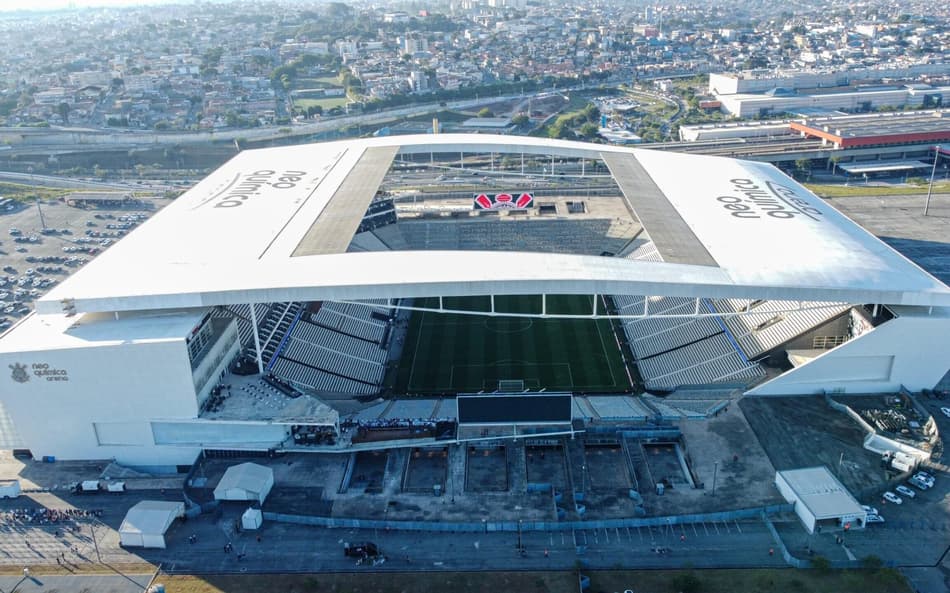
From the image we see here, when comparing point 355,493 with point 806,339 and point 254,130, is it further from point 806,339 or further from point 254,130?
point 254,130

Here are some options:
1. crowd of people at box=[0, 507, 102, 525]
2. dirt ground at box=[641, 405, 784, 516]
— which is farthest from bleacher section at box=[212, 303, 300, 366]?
dirt ground at box=[641, 405, 784, 516]

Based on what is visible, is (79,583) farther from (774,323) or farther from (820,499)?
(774,323)

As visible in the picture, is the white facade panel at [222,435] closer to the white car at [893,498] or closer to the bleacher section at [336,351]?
the bleacher section at [336,351]

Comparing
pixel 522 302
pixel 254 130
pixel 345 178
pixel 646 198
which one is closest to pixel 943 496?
pixel 646 198

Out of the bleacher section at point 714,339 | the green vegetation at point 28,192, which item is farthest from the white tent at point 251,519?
the green vegetation at point 28,192

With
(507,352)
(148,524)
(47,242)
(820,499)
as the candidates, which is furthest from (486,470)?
(47,242)

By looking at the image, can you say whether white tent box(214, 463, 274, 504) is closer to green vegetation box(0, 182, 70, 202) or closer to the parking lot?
the parking lot
